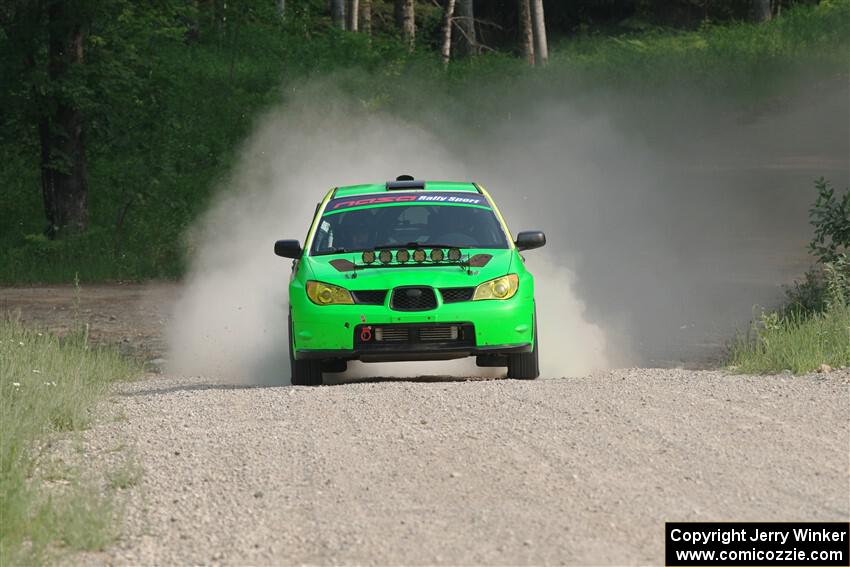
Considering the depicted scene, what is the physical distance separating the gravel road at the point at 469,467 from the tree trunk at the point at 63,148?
15224 mm

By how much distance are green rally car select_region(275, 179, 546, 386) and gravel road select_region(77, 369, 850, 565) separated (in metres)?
0.46

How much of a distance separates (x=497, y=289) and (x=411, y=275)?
71cm

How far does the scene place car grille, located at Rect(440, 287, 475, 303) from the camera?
1237 centimetres

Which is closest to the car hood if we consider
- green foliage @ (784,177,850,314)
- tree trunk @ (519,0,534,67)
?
green foliage @ (784,177,850,314)

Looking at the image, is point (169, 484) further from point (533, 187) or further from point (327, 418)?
point (533, 187)

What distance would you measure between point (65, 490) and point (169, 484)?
0.58m

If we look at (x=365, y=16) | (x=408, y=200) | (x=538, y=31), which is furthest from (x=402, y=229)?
(x=365, y=16)

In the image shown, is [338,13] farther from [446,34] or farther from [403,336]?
[403,336]

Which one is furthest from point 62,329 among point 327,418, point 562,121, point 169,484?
point 562,121

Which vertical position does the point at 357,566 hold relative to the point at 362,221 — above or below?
below

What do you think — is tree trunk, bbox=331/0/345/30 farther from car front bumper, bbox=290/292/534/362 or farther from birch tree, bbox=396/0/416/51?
car front bumper, bbox=290/292/534/362

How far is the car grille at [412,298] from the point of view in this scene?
1230 cm

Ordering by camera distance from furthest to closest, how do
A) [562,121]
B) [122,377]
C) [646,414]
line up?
[562,121] < [122,377] < [646,414]

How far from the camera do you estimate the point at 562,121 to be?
1441 inches
